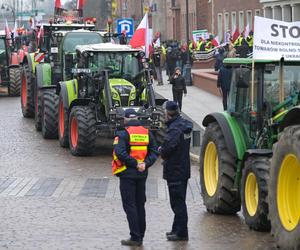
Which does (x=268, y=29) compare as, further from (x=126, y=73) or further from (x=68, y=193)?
(x=126, y=73)

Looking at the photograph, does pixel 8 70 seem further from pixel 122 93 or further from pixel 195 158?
pixel 195 158

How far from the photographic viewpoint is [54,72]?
2456 centimetres

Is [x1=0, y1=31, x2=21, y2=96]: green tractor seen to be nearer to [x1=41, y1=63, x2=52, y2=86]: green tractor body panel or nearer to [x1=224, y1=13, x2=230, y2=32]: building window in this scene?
[x1=41, y1=63, x2=52, y2=86]: green tractor body panel

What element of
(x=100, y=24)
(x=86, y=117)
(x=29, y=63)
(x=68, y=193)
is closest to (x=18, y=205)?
(x=68, y=193)

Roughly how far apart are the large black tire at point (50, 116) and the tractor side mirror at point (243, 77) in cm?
1036

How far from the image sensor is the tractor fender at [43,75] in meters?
24.4

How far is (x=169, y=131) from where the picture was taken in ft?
36.1

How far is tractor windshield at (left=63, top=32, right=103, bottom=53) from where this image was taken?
23875mm

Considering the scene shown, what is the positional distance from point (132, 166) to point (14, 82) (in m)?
24.2

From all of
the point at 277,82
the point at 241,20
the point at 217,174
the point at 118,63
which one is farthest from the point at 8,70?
the point at 241,20

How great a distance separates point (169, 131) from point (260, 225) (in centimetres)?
158

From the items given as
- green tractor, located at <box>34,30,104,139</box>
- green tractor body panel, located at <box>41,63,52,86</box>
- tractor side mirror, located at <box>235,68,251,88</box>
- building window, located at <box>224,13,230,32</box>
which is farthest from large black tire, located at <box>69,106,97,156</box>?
building window, located at <box>224,13,230,32</box>

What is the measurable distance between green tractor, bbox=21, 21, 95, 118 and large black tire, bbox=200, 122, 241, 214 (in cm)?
1251

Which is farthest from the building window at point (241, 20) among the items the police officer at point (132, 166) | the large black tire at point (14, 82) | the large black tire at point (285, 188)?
the large black tire at point (285, 188)
